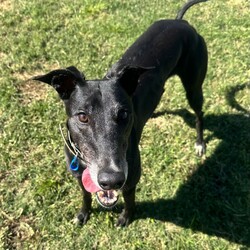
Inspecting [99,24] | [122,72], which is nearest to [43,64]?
[99,24]

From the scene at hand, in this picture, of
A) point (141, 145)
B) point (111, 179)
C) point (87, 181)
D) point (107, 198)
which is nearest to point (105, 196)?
point (107, 198)

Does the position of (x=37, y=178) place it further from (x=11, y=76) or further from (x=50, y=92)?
(x=11, y=76)

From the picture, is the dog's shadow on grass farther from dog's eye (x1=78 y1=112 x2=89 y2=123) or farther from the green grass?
dog's eye (x1=78 y1=112 x2=89 y2=123)

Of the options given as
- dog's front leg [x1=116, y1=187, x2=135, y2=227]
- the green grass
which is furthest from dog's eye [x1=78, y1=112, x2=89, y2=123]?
the green grass

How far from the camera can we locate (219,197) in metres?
4.97

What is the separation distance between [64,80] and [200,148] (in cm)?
264

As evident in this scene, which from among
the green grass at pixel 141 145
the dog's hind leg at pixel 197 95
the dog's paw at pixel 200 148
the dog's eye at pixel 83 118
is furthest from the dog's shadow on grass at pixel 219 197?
the dog's eye at pixel 83 118

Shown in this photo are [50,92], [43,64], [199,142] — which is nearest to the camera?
[199,142]

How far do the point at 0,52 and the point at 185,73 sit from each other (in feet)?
10.8

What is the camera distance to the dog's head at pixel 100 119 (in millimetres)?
3080

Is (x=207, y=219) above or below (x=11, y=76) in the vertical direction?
below

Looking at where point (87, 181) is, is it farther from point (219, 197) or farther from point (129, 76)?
point (219, 197)

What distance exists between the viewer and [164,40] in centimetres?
453

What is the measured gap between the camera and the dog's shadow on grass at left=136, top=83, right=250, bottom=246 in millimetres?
4703
